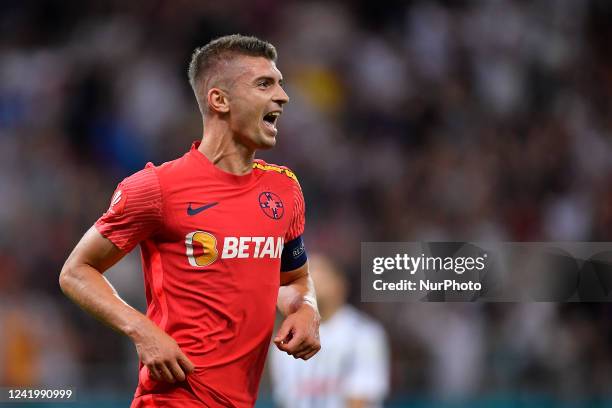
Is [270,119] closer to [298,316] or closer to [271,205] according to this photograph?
[271,205]

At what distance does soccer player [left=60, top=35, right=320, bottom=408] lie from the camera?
12.3ft

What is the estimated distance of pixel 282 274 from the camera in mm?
4367

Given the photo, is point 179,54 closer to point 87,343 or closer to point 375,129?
point 375,129

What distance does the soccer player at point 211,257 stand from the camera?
3764 mm

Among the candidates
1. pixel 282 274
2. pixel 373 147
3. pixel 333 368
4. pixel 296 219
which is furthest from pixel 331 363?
pixel 373 147

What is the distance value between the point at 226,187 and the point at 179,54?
7177mm

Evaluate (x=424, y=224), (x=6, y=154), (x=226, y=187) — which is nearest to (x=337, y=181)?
(x=424, y=224)

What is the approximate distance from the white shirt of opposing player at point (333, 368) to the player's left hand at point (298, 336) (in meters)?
3.10

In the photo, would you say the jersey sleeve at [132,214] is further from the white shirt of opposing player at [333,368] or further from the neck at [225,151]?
the white shirt of opposing player at [333,368]

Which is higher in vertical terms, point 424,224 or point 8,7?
point 8,7

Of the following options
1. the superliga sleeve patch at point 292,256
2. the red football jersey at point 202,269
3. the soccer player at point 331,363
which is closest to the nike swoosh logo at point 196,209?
the red football jersey at point 202,269

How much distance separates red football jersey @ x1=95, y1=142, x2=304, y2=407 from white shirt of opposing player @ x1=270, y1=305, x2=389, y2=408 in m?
3.09

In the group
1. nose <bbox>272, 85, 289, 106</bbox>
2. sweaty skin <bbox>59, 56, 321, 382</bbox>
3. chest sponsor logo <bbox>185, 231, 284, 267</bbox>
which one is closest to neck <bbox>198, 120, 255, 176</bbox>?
sweaty skin <bbox>59, 56, 321, 382</bbox>

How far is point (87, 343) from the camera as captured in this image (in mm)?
8719
